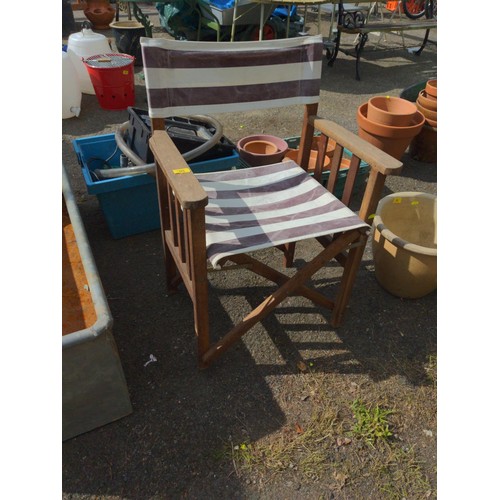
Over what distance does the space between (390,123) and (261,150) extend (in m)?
1.00

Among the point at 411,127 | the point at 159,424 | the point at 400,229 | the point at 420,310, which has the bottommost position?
the point at 159,424

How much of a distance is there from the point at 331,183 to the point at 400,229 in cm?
68

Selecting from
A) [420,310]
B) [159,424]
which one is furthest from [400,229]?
[159,424]

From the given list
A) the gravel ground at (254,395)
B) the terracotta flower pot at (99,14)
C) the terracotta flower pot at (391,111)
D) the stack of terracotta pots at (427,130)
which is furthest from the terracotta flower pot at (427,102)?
the terracotta flower pot at (99,14)

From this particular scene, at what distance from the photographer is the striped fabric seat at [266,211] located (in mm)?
1464

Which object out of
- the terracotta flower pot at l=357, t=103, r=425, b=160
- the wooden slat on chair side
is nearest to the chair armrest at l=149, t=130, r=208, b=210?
the wooden slat on chair side

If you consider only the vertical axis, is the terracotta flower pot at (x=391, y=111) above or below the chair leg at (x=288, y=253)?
above

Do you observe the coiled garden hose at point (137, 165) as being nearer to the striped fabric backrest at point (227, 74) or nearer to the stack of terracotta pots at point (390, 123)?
the striped fabric backrest at point (227, 74)

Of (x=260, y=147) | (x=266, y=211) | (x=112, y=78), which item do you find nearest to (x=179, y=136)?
(x=260, y=147)

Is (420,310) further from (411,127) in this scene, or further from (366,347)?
(411,127)

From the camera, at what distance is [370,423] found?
158 cm

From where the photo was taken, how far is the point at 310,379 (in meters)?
1.73

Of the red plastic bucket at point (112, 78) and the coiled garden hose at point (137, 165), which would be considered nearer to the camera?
the coiled garden hose at point (137, 165)

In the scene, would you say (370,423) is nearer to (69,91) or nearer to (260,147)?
(260,147)
